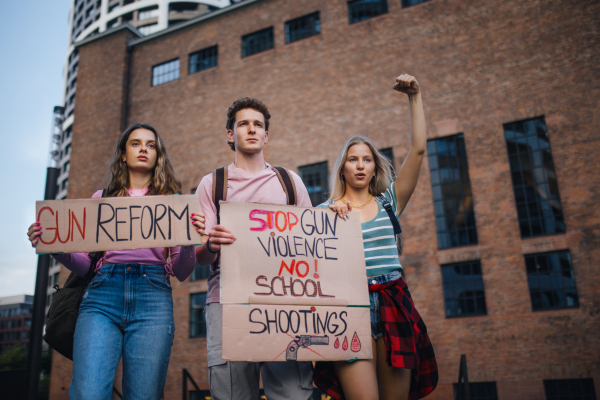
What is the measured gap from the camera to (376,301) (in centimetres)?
265

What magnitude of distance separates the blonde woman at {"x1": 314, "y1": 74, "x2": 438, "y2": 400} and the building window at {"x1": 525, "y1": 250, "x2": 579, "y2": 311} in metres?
12.6

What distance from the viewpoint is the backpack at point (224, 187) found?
278 centimetres

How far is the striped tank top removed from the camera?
8.96 ft

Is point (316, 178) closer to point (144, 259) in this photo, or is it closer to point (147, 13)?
point (144, 259)

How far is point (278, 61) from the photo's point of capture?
19.3m

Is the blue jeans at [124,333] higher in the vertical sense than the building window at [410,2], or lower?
lower

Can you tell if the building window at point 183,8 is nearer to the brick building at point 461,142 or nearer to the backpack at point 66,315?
the brick building at point 461,142

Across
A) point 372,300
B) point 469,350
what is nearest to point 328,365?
point 372,300

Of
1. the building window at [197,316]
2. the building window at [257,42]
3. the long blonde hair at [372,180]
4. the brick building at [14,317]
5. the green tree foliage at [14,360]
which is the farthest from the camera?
the brick building at [14,317]

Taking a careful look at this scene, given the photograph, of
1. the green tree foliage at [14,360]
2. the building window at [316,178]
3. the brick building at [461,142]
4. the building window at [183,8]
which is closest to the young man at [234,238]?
the brick building at [461,142]

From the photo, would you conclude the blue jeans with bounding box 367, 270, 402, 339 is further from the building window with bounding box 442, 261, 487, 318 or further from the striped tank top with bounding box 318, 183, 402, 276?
the building window with bounding box 442, 261, 487, 318

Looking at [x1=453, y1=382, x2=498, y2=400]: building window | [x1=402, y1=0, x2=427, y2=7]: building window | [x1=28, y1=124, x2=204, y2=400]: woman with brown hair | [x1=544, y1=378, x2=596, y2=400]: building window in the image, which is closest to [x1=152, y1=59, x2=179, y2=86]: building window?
[x1=402, y1=0, x2=427, y2=7]: building window

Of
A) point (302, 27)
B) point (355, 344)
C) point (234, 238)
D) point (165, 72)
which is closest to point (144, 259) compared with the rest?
point (234, 238)

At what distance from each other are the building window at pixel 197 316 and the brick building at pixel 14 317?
73.2 m
